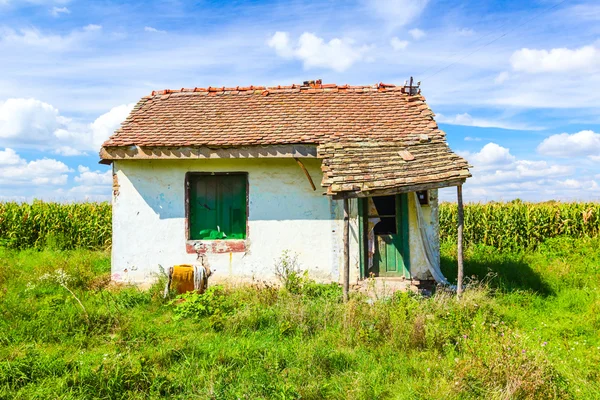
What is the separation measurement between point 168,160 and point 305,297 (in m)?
4.53

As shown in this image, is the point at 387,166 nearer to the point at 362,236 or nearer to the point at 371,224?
the point at 371,224

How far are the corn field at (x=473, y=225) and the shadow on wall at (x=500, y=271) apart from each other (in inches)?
58.3

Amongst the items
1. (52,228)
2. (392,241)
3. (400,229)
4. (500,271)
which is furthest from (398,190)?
(52,228)

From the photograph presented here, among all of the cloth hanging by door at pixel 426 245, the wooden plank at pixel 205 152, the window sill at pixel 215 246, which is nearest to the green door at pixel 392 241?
the cloth hanging by door at pixel 426 245

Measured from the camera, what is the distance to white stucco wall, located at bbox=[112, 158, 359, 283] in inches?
390

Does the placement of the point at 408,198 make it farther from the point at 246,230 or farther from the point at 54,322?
the point at 54,322

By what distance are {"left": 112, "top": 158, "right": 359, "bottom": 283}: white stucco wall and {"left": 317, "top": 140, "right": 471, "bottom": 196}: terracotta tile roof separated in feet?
3.57

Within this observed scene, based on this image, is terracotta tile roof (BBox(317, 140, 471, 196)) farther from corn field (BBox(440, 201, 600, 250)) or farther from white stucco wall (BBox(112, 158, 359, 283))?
corn field (BBox(440, 201, 600, 250))

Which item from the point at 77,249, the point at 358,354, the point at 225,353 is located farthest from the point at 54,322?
the point at 77,249

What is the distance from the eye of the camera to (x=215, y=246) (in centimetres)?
1004

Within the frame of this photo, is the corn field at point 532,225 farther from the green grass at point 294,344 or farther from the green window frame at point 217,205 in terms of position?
the green window frame at point 217,205

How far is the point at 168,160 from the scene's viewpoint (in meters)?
10.2

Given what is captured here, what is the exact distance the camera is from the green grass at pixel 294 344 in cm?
509

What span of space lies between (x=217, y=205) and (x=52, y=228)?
8.55 meters
